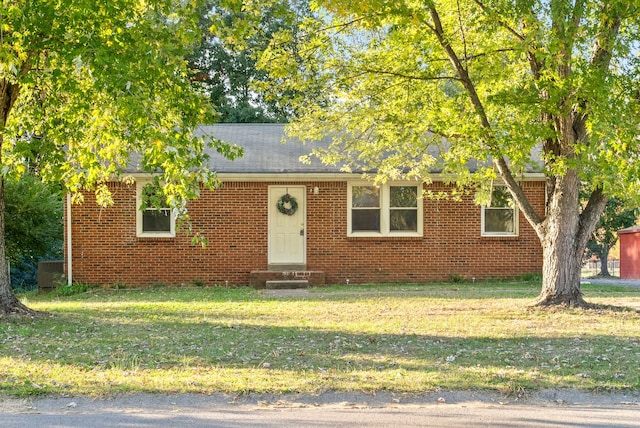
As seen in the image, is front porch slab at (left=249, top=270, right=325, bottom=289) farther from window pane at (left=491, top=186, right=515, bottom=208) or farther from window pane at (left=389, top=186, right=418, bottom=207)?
window pane at (left=491, top=186, right=515, bottom=208)

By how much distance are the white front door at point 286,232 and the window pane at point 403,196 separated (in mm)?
2329

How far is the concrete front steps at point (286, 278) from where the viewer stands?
17.4 m

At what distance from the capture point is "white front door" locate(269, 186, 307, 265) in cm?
1836

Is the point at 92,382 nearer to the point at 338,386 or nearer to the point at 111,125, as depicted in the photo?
the point at 338,386

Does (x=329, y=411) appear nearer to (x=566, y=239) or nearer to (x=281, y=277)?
(x=566, y=239)

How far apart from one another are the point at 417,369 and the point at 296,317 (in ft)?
14.6

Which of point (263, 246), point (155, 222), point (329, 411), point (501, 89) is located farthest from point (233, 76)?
point (329, 411)

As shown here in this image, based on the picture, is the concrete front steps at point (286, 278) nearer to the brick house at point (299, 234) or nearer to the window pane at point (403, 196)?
the brick house at point (299, 234)

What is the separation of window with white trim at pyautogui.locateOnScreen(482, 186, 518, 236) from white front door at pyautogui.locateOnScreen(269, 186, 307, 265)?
4.81 metres

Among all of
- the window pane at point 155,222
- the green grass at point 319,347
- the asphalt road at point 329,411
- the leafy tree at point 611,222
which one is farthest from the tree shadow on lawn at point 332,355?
the leafy tree at point 611,222

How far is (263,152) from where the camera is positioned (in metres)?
19.3

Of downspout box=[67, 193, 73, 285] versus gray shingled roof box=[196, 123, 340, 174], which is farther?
gray shingled roof box=[196, 123, 340, 174]

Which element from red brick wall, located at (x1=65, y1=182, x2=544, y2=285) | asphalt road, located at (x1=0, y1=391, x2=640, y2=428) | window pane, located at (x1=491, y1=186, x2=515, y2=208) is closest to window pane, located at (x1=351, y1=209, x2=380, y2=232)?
red brick wall, located at (x1=65, y1=182, x2=544, y2=285)

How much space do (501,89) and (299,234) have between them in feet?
25.5
